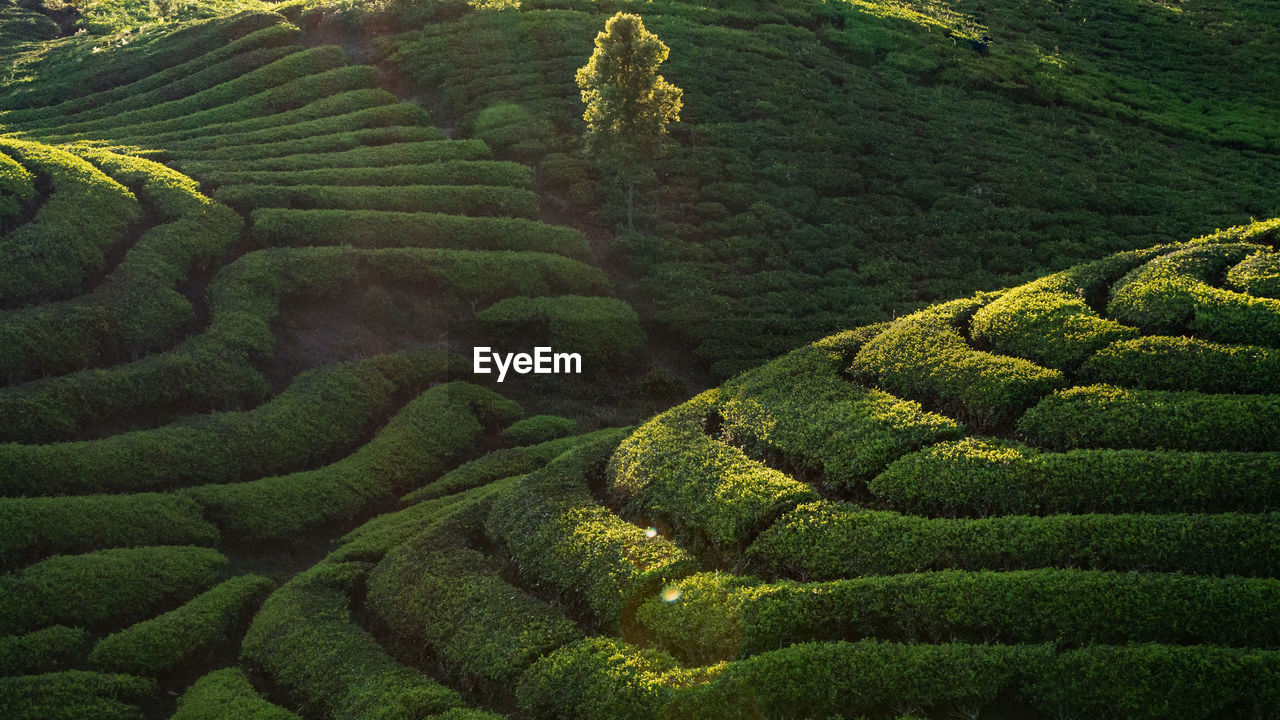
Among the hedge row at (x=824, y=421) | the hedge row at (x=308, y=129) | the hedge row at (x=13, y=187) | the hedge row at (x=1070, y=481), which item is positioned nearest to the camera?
the hedge row at (x=1070, y=481)

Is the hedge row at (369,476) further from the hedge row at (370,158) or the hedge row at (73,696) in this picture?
the hedge row at (370,158)

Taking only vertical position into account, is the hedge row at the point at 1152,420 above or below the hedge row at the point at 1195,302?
below

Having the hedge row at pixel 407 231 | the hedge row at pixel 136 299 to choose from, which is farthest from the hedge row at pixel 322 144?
the hedge row at pixel 407 231

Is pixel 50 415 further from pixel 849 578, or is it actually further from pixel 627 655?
pixel 849 578

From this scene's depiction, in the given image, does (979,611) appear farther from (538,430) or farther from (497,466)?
(538,430)

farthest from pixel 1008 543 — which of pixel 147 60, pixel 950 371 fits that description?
pixel 147 60

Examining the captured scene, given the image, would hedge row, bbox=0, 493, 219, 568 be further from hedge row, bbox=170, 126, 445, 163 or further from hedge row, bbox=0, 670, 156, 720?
hedge row, bbox=170, 126, 445, 163

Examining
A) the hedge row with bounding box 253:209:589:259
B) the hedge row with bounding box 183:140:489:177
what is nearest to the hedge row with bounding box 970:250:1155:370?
the hedge row with bounding box 253:209:589:259
